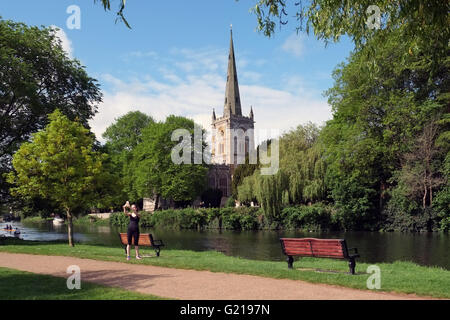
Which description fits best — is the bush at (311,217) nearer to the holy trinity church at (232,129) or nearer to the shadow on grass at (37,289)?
the shadow on grass at (37,289)

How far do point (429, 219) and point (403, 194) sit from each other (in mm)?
2729

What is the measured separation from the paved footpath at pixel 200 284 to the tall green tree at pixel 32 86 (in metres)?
14.0

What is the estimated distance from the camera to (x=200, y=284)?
28.0ft

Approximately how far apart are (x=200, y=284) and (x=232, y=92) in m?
88.1

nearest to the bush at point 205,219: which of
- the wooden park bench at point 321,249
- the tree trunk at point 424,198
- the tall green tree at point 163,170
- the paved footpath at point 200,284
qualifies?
the tall green tree at point 163,170

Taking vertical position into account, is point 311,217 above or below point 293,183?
below

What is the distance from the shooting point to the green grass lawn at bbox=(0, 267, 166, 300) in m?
7.21

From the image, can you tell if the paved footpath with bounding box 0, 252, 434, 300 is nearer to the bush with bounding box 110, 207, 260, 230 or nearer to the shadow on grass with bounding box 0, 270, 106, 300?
the shadow on grass with bounding box 0, 270, 106, 300

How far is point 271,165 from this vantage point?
42219 mm

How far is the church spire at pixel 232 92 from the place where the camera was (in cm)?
9231

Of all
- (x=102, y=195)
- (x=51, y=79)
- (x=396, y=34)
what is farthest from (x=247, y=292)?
(x=51, y=79)

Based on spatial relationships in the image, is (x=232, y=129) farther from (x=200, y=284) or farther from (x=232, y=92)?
(x=200, y=284)

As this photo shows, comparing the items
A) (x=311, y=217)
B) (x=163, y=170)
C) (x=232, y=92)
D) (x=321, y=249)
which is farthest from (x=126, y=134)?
(x=321, y=249)

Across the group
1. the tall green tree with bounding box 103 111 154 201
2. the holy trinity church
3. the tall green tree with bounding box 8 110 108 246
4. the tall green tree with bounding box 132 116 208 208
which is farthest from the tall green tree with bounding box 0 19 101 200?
the holy trinity church
